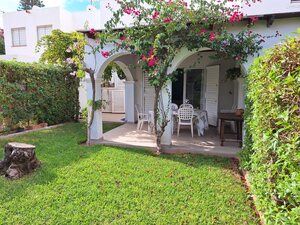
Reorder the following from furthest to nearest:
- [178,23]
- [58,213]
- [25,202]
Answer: [178,23]
[25,202]
[58,213]

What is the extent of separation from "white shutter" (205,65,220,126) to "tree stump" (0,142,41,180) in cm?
806

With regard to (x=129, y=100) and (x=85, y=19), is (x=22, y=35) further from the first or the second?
(x=129, y=100)

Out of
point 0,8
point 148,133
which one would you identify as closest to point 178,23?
point 148,133

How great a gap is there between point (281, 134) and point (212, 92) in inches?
337

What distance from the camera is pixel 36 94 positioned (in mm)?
9172

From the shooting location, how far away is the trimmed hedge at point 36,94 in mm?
7997

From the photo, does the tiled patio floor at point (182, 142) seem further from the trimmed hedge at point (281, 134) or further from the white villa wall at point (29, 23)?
the white villa wall at point (29, 23)

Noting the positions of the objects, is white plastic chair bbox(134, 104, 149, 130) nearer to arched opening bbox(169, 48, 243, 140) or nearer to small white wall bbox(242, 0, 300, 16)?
arched opening bbox(169, 48, 243, 140)

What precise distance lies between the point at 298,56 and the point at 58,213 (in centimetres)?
403

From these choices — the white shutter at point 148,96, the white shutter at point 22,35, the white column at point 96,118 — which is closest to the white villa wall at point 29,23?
the white shutter at point 22,35

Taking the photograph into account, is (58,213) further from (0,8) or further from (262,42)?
(0,8)

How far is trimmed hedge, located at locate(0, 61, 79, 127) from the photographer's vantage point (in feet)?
26.2

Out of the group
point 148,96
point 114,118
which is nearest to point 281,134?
point 148,96

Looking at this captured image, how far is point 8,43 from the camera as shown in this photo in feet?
62.6
